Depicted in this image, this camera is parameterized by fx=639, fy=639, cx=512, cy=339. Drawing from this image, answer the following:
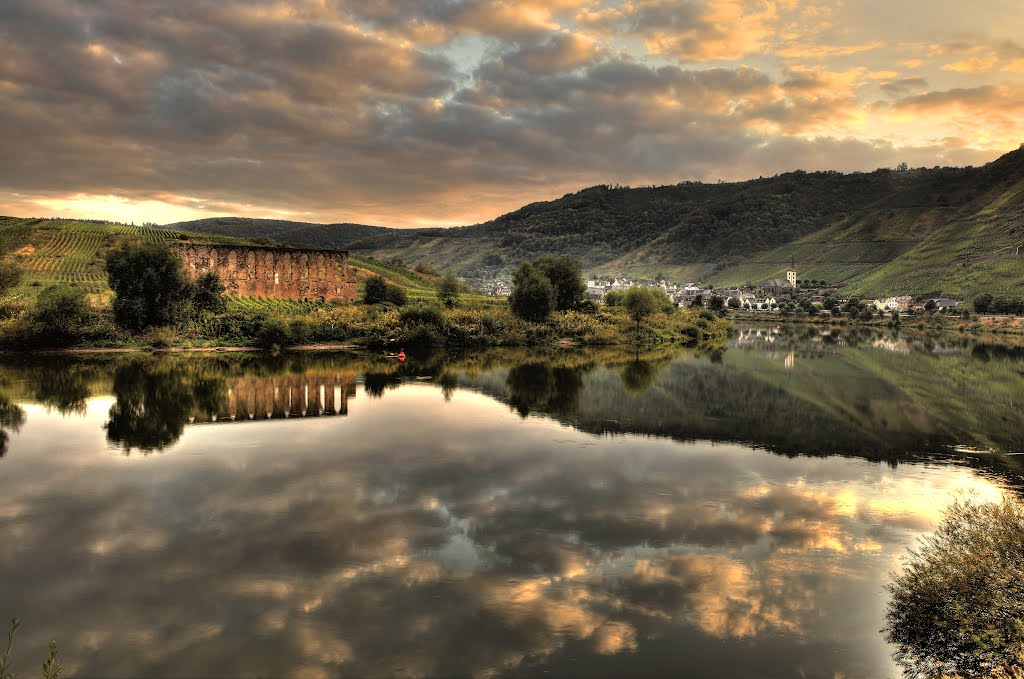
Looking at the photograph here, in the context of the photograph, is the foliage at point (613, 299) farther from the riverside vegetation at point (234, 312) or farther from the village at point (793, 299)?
the riverside vegetation at point (234, 312)

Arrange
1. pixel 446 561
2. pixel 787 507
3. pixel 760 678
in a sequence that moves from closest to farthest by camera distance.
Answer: pixel 760 678
pixel 446 561
pixel 787 507

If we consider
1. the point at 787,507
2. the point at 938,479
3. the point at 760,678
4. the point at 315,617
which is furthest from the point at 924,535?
the point at 315,617

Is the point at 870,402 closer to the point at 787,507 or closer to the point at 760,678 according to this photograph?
the point at 787,507

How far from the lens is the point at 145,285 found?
2045 inches

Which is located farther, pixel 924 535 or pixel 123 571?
pixel 924 535

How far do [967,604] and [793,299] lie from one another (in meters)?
159

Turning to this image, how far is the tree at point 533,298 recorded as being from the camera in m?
70.6

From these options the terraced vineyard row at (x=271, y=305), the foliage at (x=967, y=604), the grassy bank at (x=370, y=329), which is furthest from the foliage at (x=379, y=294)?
the foliage at (x=967, y=604)

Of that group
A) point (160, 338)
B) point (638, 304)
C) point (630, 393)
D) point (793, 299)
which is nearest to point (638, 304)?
point (638, 304)

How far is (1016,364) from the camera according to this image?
185 feet

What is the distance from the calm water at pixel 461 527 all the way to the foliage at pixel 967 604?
604 mm

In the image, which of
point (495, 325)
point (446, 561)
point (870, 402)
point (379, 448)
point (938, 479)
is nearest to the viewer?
point (446, 561)

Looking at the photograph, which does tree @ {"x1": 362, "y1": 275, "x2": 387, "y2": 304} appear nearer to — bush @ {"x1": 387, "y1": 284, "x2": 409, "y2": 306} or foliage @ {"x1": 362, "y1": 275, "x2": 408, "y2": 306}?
foliage @ {"x1": 362, "y1": 275, "x2": 408, "y2": 306}

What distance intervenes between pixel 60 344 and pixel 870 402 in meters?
55.8
